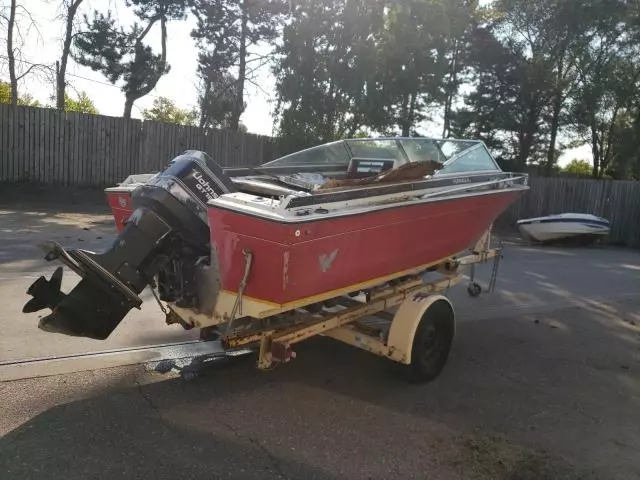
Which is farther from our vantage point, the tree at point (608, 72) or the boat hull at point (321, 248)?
the tree at point (608, 72)

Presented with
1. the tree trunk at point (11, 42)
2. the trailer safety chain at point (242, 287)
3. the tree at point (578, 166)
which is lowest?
the trailer safety chain at point (242, 287)

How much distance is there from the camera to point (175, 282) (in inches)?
158

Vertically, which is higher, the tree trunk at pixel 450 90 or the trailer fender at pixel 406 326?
the tree trunk at pixel 450 90

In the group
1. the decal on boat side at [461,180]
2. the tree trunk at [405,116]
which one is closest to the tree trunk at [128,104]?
the tree trunk at [405,116]

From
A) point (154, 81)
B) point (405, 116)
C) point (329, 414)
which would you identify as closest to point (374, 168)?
point (329, 414)

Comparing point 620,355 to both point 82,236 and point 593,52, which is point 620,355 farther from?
point 593,52

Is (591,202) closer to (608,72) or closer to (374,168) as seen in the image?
(608,72)

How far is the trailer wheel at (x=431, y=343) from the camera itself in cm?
472

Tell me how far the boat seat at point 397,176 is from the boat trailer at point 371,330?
97cm

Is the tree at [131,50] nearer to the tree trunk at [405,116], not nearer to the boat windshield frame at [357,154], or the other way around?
the tree trunk at [405,116]

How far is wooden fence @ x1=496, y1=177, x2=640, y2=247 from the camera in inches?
773

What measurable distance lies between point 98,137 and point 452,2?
1463 centimetres

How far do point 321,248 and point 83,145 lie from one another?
47.2 ft

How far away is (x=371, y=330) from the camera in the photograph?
4855 millimetres
